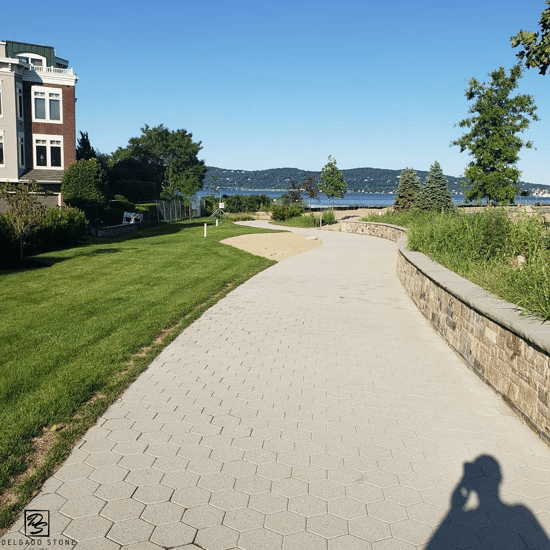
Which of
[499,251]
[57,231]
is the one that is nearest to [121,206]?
[57,231]

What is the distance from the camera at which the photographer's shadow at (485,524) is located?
325cm

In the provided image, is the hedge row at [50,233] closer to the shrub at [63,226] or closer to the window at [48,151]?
the shrub at [63,226]

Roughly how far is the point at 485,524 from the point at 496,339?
279cm

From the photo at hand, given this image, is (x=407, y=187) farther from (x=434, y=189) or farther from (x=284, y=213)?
(x=284, y=213)

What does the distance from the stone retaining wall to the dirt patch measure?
1026 centimetres

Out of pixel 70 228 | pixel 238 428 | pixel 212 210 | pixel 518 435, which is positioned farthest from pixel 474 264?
pixel 212 210

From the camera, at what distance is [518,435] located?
479cm

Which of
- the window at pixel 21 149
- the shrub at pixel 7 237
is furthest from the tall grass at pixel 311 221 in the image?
the shrub at pixel 7 237

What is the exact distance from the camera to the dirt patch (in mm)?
19992

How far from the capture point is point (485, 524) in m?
3.45

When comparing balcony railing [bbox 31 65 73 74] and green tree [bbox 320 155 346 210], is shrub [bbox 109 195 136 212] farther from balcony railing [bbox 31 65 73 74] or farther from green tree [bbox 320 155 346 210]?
green tree [bbox 320 155 346 210]

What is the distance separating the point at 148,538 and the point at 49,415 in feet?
7.31

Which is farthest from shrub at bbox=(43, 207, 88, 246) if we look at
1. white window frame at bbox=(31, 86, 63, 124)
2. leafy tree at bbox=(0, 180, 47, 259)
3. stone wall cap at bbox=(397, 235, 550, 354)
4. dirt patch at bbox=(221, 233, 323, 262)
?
stone wall cap at bbox=(397, 235, 550, 354)

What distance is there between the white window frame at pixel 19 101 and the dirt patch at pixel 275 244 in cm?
1506
